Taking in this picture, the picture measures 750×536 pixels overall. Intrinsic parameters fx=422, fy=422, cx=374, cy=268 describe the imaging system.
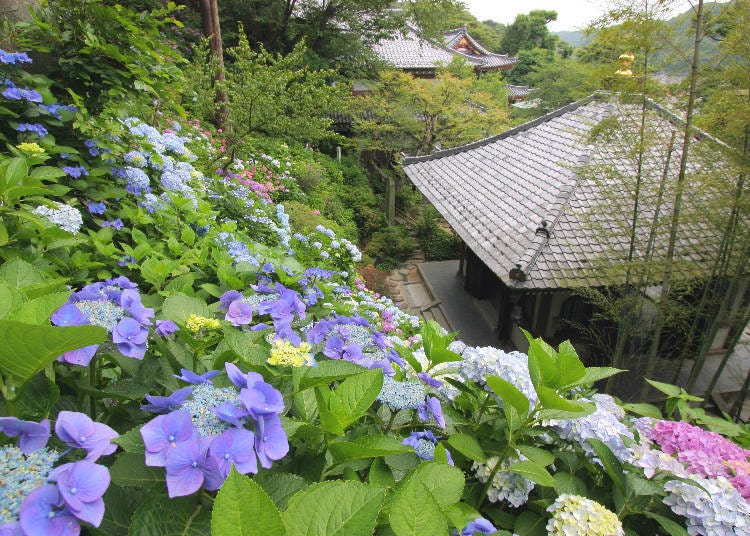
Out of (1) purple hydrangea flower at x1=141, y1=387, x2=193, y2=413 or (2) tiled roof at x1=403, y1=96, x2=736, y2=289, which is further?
(2) tiled roof at x1=403, y1=96, x2=736, y2=289

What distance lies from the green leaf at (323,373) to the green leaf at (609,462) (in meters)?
0.70

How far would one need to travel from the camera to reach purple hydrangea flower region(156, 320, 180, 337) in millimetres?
881

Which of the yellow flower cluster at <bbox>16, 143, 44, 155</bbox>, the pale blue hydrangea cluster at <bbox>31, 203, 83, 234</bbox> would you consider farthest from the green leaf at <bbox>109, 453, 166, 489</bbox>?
the yellow flower cluster at <bbox>16, 143, 44, 155</bbox>

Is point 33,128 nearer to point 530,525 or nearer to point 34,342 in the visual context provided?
point 34,342

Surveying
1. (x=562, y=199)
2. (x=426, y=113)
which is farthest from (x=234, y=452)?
(x=426, y=113)

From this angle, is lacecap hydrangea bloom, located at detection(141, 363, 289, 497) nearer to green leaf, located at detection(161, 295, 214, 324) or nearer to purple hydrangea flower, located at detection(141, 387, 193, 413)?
purple hydrangea flower, located at detection(141, 387, 193, 413)

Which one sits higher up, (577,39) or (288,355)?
(577,39)

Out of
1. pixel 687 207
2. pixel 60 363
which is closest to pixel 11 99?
pixel 60 363

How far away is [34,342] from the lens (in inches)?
21.7

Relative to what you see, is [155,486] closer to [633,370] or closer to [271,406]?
[271,406]

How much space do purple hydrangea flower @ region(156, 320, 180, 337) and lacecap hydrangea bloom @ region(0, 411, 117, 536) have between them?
0.34m

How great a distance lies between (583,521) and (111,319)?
1.06m

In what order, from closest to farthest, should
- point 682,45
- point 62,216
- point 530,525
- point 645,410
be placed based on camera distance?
point 530,525 → point 645,410 → point 62,216 → point 682,45

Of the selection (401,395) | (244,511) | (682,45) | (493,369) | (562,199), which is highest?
(682,45)
